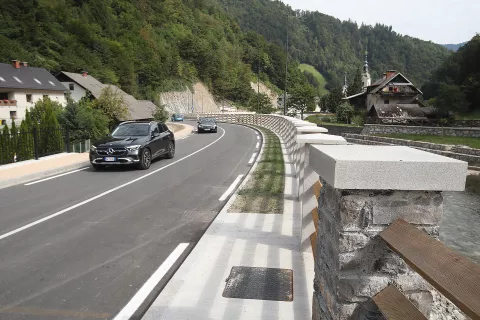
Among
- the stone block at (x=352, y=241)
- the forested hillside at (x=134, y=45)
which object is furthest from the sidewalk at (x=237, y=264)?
the forested hillside at (x=134, y=45)

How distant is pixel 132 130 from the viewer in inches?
582

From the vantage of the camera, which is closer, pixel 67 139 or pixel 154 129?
pixel 154 129

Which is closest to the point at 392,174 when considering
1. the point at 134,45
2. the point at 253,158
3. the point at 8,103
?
the point at 253,158

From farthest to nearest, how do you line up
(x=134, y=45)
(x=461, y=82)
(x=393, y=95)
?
(x=134, y=45), (x=393, y=95), (x=461, y=82)

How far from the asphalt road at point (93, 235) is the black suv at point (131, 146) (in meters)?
0.84

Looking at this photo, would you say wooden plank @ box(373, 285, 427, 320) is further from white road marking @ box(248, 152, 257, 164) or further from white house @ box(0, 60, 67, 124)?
white house @ box(0, 60, 67, 124)

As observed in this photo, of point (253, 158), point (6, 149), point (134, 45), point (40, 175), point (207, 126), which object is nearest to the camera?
point (40, 175)

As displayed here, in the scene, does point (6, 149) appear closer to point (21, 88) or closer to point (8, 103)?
point (8, 103)

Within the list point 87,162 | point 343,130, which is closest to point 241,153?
point 87,162

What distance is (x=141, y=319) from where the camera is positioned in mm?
3828

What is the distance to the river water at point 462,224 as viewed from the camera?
35.4 ft

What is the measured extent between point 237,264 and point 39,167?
Result: 36.0ft

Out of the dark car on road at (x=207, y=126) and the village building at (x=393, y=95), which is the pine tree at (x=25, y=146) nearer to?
the dark car on road at (x=207, y=126)

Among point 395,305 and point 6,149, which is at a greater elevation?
point 395,305
